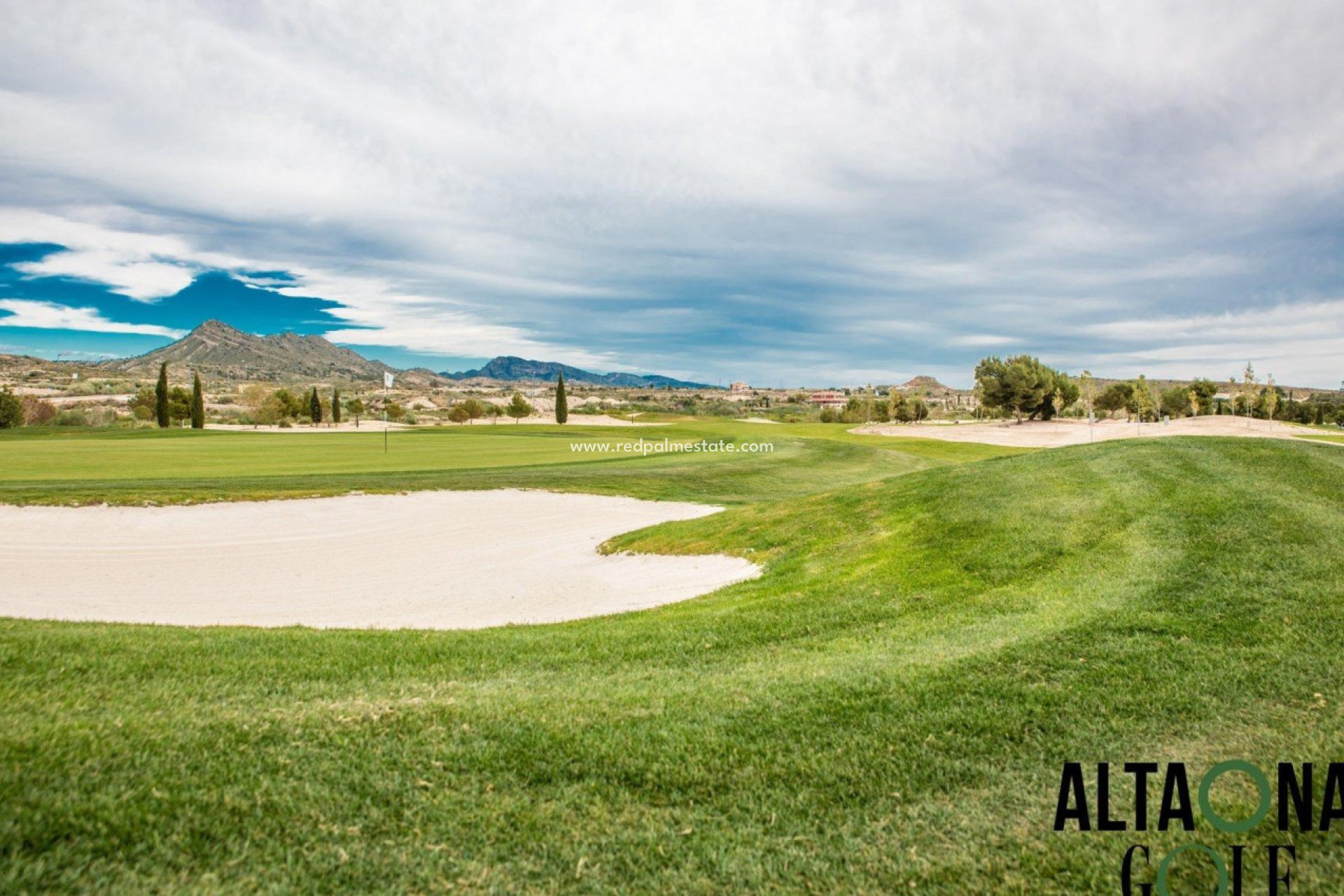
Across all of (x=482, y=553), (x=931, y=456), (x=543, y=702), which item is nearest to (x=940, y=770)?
(x=543, y=702)

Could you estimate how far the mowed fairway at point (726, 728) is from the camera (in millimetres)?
3391

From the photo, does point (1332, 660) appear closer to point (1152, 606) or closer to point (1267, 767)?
point (1152, 606)

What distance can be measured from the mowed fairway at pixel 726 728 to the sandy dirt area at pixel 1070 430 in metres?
44.6

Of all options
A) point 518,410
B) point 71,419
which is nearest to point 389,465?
point 71,419

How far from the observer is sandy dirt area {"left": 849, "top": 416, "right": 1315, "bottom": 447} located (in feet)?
168

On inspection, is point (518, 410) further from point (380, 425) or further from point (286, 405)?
point (286, 405)

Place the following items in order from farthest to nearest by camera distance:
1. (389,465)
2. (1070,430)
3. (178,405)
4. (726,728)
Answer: (178,405) < (1070,430) < (389,465) < (726,728)

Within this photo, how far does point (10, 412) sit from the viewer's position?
55.7 metres

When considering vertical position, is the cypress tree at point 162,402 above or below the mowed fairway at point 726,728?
above

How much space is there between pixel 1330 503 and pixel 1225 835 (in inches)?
325

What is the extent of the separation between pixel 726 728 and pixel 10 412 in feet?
239

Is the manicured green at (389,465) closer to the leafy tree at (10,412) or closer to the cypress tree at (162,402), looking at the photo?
the leafy tree at (10,412)

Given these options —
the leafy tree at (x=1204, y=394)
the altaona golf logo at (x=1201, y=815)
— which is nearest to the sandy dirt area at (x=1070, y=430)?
the leafy tree at (x=1204, y=394)

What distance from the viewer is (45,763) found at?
3.74 metres
